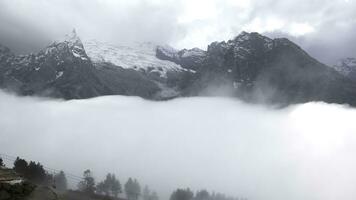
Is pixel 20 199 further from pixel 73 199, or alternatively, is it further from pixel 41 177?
pixel 41 177

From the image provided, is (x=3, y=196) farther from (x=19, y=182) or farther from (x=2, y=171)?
(x=2, y=171)

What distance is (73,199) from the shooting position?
13600 centimetres

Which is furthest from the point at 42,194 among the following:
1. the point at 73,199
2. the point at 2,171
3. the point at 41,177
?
the point at 41,177

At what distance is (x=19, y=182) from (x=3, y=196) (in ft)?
22.5

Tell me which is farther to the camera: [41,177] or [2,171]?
[41,177]

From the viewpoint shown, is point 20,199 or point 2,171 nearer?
point 20,199

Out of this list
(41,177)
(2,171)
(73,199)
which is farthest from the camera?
(41,177)

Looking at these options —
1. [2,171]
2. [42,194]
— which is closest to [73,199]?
[2,171]

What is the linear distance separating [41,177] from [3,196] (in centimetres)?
10458

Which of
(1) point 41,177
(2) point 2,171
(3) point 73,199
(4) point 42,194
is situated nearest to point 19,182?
(4) point 42,194

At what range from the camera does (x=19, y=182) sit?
102812 mm

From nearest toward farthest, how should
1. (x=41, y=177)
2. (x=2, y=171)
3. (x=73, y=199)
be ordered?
(x=2, y=171)
(x=73, y=199)
(x=41, y=177)

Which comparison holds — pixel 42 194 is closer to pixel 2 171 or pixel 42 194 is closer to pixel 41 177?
pixel 2 171

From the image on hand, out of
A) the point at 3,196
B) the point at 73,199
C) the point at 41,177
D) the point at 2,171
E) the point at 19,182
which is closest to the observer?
the point at 3,196
